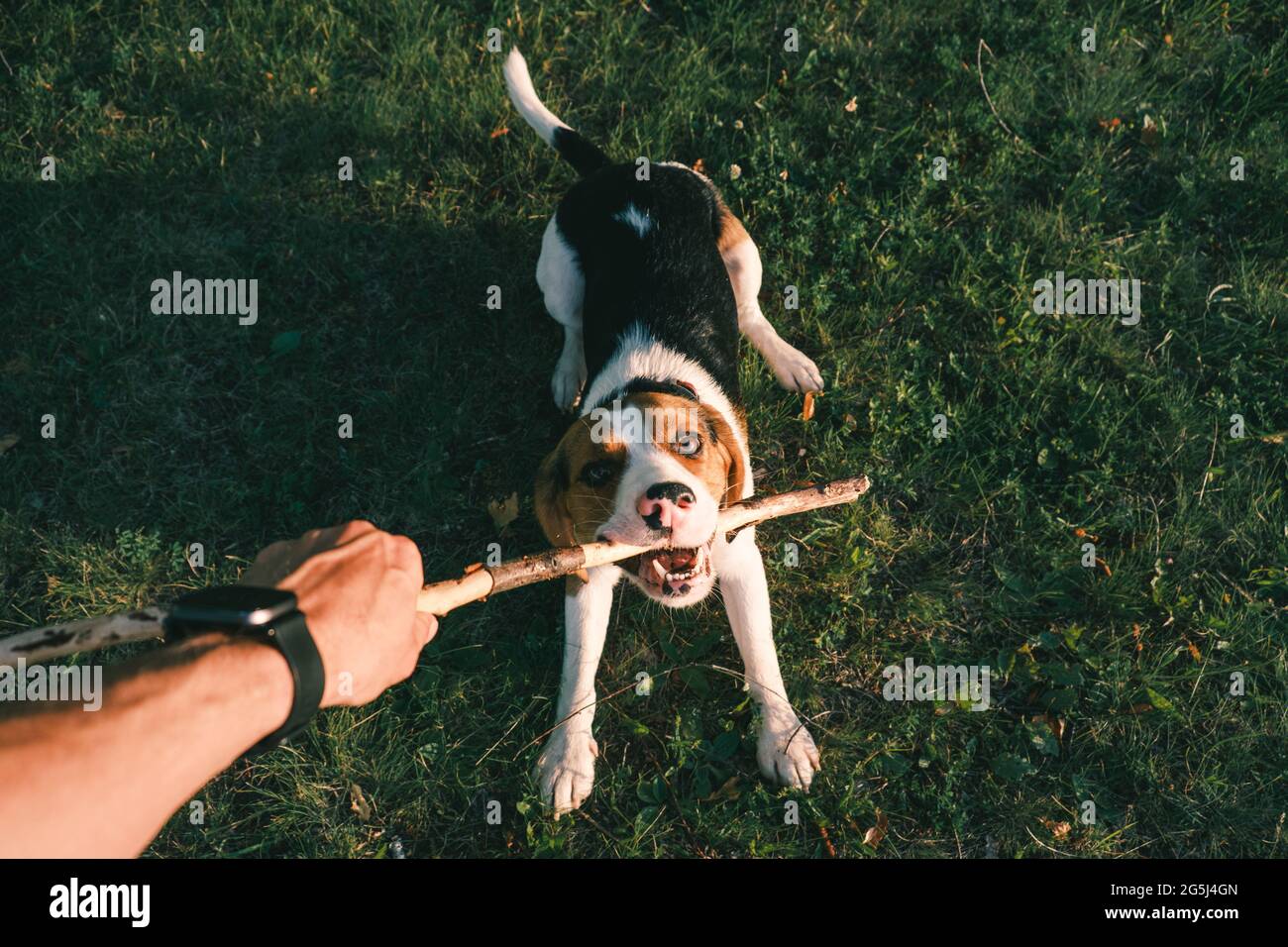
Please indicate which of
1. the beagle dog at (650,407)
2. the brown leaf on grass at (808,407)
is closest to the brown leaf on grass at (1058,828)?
the beagle dog at (650,407)

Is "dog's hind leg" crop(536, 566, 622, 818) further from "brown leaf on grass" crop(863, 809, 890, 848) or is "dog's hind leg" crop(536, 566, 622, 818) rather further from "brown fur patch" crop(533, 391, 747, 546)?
"brown leaf on grass" crop(863, 809, 890, 848)

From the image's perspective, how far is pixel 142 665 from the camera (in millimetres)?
2186

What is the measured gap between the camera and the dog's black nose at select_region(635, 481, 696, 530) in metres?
3.10

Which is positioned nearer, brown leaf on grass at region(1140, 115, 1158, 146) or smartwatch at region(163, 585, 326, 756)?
smartwatch at region(163, 585, 326, 756)

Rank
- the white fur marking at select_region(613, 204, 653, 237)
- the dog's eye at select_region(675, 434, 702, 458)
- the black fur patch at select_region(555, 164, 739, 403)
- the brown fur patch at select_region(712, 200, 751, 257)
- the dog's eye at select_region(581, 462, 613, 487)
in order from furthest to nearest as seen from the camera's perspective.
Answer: the brown fur patch at select_region(712, 200, 751, 257)
the white fur marking at select_region(613, 204, 653, 237)
the black fur patch at select_region(555, 164, 739, 403)
the dog's eye at select_region(675, 434, 702, 458)
the dog's eye at select_region(581, 462, 613, 487)

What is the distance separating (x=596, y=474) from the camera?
134 inches

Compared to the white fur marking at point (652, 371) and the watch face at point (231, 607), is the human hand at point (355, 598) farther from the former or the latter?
the white fur marking at point (652, 371)

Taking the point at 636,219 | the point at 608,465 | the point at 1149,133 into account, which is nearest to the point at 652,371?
the point at 608,465

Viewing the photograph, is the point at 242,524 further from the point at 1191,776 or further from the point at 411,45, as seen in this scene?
the point at 1191,776

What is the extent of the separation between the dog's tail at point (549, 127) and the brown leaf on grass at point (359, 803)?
132 inches

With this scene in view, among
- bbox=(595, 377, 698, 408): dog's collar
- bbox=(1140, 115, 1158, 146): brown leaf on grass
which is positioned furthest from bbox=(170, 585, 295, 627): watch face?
bbox=(1140, 115, 1158, 146): brown leaf on grass

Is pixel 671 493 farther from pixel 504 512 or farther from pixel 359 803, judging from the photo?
pixel 359 803

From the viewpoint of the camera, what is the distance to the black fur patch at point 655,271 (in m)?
4.23

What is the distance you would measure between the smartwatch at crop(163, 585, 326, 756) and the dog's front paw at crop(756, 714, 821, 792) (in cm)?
225
